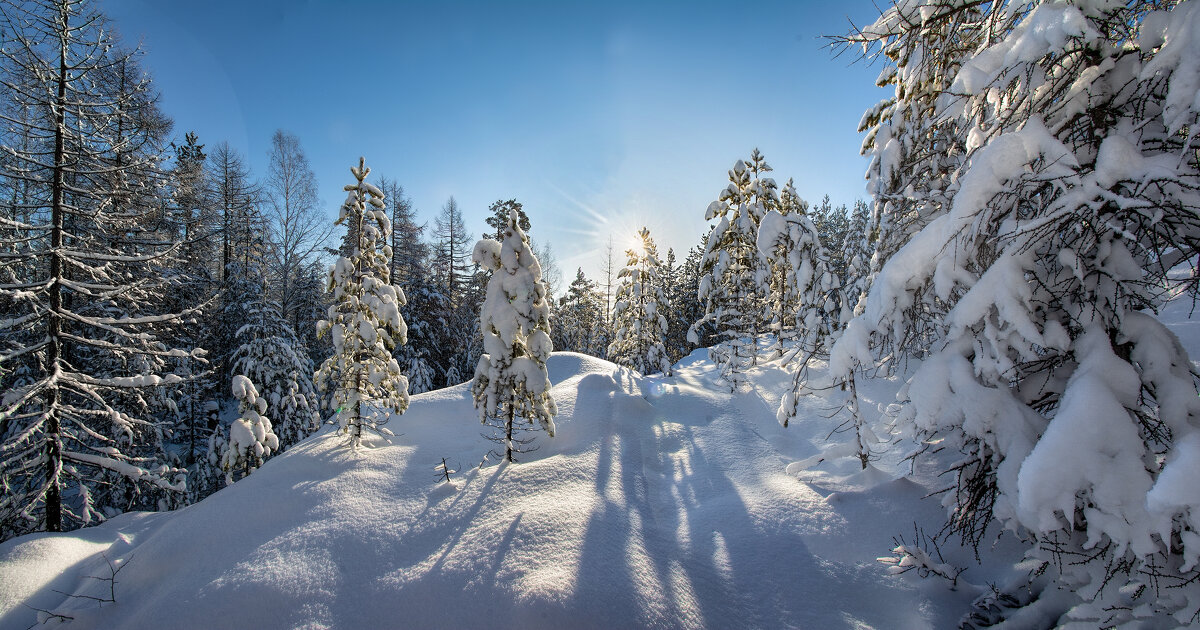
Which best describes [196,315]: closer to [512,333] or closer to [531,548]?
[512,333]

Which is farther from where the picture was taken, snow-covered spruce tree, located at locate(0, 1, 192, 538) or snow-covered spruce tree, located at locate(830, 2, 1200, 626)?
snow-covered spruce tree, located at locate(0, 1, 192, 538)

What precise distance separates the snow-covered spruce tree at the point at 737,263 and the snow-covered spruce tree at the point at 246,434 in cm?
1024

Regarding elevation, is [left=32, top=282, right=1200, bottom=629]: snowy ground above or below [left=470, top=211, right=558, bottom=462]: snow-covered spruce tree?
below

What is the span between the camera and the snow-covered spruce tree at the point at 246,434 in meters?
7.77

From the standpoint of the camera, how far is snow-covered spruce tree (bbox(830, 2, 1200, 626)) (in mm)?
2035

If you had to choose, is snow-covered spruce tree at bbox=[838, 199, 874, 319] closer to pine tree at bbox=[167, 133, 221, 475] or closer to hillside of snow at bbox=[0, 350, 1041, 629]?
hillside of snow at bbox=[0, 350, 1041, 629]

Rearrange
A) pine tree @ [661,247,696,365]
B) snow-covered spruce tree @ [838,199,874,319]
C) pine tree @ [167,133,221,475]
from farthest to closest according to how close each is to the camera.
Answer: pine tree @ [661,247,696,365] → pine tree @ [167,133,221,475] → snow-covered spruce tree @ [838,199,874,319]

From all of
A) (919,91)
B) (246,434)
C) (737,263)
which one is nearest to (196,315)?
(246,434)

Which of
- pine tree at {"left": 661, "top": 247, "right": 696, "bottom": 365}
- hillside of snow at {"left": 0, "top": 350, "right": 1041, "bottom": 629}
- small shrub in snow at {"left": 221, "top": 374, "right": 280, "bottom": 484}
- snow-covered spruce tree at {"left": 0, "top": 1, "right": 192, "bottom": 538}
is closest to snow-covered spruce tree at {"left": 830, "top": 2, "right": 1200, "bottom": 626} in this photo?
hillside of snow at {"left": 0, "top": 350, "right": 1041, "bottom": 629}

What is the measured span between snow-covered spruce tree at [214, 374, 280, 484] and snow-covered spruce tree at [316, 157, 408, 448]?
4.81 feet

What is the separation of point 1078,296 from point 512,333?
573 cm

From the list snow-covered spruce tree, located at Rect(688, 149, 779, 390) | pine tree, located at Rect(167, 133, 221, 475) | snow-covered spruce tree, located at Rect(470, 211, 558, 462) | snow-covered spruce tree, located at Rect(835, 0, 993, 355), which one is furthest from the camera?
pine tree, located at Rect(167, 133, 221, 475)

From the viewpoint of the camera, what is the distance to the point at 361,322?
25.8ft

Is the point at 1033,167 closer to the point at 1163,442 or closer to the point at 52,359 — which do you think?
the point at 1163,442
